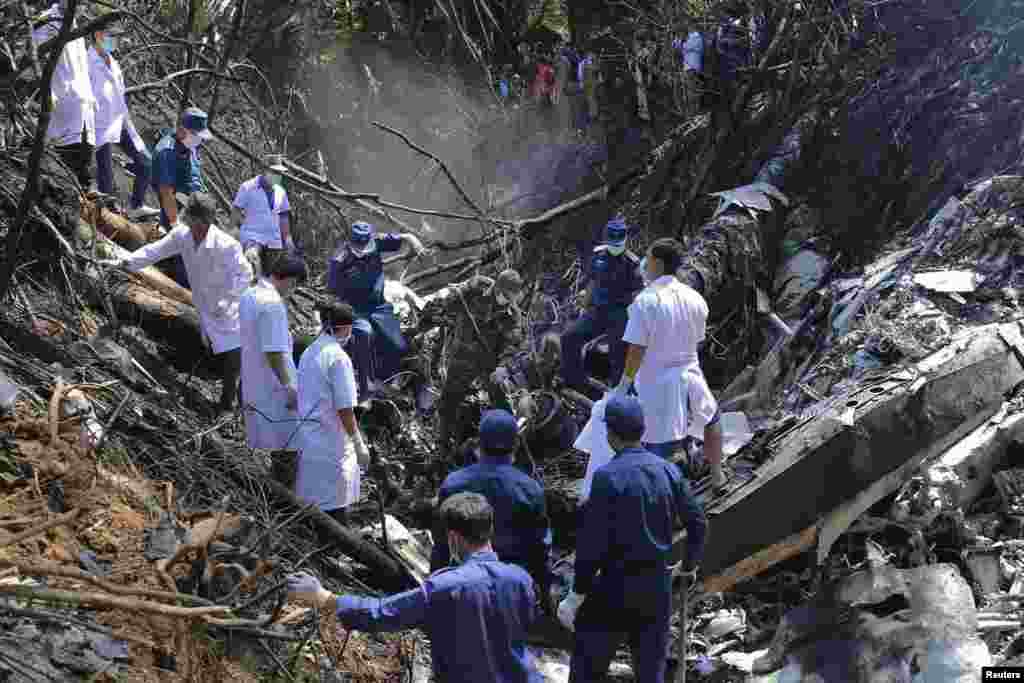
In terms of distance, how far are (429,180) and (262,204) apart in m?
7.65

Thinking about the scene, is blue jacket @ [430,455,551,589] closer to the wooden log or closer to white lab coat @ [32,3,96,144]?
the wooden log

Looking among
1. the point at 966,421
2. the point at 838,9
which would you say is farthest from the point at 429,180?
the point at 966,421

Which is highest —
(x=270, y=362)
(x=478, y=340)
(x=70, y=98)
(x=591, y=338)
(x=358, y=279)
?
(x=70, y=98)

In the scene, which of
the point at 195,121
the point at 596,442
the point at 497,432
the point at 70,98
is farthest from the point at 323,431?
the point at 70,98

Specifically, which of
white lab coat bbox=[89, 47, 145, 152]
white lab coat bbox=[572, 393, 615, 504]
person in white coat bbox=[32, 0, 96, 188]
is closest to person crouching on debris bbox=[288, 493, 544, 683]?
white lab coat bbox=[572, 393, 615, 504]

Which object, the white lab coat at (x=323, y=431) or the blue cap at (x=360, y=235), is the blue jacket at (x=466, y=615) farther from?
the blue cap at (x=360, y=235)

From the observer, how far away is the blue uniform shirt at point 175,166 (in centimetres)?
938

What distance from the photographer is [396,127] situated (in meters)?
17.4

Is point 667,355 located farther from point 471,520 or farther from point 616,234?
point 471,520

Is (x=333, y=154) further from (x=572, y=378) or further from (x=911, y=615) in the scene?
(x=911, y=615)

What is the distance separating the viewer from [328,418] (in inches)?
257

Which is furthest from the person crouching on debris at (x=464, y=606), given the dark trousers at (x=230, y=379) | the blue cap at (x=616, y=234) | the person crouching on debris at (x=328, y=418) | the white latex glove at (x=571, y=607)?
the blue cap at (x=616, y=234)

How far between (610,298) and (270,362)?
2915 mm

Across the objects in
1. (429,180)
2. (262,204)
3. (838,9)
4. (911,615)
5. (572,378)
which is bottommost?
(911,615)
